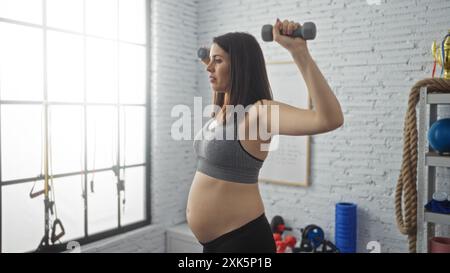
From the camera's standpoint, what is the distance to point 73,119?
2.47 metres

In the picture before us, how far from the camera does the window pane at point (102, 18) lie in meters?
2.57

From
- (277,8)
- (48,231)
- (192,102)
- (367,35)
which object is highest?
(277,8)

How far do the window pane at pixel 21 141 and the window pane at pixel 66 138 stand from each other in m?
0.09

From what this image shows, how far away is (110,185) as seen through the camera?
9.04ft

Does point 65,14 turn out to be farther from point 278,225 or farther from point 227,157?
point 278,225

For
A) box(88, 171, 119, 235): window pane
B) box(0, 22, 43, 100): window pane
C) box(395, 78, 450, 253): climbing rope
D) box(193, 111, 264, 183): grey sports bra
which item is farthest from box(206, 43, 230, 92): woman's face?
box(88, 171, 119, 235): window pane

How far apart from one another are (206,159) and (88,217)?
5.33 ft

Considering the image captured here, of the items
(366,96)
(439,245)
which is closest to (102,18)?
(366,96)

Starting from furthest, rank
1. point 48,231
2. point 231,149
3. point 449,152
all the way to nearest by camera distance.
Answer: point 48,231, point 449,152, point 231,149

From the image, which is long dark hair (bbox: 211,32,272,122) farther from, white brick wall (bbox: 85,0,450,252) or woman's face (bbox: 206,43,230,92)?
white brick wall (bbox: 85,0,450,252)

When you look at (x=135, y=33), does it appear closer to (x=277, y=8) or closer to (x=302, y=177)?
(x=277, y=8)
